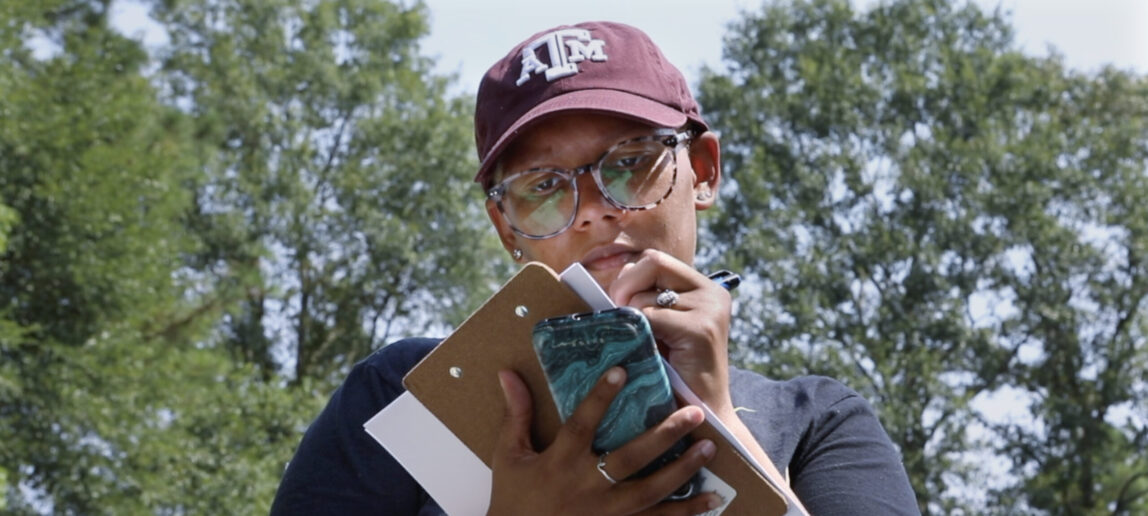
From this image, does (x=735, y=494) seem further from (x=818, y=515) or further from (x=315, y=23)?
(x=315, y=23)

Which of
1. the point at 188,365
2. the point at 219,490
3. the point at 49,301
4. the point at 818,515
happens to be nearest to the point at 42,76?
the point at 49,301

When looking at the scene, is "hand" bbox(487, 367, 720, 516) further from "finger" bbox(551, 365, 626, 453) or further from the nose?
the nose

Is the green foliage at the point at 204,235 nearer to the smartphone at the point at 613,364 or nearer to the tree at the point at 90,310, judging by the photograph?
the tree at the point at 90,310

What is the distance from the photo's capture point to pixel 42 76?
19.4m

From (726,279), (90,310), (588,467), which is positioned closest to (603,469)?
(588,467)

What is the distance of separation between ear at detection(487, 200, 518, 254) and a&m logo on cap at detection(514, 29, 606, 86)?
17 centimetres

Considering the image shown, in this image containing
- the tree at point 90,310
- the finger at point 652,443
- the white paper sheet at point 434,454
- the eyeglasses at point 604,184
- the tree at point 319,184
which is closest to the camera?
the finger at point 652,443

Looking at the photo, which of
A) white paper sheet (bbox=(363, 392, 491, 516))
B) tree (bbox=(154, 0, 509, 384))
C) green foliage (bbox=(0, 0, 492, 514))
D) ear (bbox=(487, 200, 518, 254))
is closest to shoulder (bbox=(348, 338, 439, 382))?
ear (bbox=(487, 200, 518, 254))

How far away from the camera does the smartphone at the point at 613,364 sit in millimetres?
1199

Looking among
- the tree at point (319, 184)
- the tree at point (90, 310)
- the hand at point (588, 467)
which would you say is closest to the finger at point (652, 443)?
the hand at point (588, 467)

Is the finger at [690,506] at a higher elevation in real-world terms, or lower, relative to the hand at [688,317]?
lower

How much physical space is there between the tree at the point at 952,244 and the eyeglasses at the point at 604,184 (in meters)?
18.8

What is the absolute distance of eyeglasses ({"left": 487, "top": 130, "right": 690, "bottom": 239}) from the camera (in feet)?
5.16

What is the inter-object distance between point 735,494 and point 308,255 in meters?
23.9
